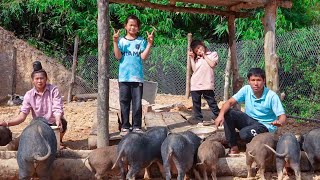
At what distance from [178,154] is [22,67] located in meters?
9.22

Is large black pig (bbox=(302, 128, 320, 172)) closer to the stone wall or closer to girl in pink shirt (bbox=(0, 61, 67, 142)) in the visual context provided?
girl in pink shirt (bbox=(0, 61, 67, 142))

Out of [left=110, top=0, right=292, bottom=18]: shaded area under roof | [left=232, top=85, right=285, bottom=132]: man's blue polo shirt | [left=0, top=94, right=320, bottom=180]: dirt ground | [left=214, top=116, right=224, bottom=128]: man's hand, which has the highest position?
[left=110, top=0, right=292, bottom=18]: shaded area under roof

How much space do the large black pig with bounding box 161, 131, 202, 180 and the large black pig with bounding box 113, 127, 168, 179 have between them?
0.16 metres

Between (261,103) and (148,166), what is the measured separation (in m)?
1.51

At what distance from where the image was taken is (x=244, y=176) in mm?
5797

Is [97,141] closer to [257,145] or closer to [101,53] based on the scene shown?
[101,53]

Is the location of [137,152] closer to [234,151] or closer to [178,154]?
[178,154]

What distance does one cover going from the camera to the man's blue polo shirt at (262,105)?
20.0 feet

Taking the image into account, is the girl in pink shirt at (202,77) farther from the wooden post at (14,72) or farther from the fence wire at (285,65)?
the wooden post at (14,72)

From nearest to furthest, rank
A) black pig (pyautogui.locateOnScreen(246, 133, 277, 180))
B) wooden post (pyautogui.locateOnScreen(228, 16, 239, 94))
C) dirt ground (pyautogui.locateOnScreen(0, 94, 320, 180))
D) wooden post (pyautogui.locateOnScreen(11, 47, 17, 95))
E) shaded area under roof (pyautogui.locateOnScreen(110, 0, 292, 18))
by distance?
black pig (pyautogui.locateOnScreen(246, 133, 277, 180)) < dirt ground (pyautogui.locateOnScreen(0, 94, 320, 180)) < shaded area under roof (pyautogui.locateOnScreen(110, 0, 292, 18)) < wooden post (pyautogui.locateOnScreen(228, 16, 239, 94)) < wooden post (pyautogui.locateOnScreen(11, 47, 17, 95))

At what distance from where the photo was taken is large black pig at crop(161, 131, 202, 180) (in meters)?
5.34

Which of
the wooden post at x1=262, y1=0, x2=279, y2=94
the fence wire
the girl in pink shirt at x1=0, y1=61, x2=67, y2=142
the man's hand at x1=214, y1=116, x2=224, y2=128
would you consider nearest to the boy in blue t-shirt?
the girl in pink shirt at x1=0, y1=61, x2=67, y2=142

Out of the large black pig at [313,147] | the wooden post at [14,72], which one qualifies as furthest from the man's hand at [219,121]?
the wooden post at [14,72]

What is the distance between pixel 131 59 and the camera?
22.1ft
